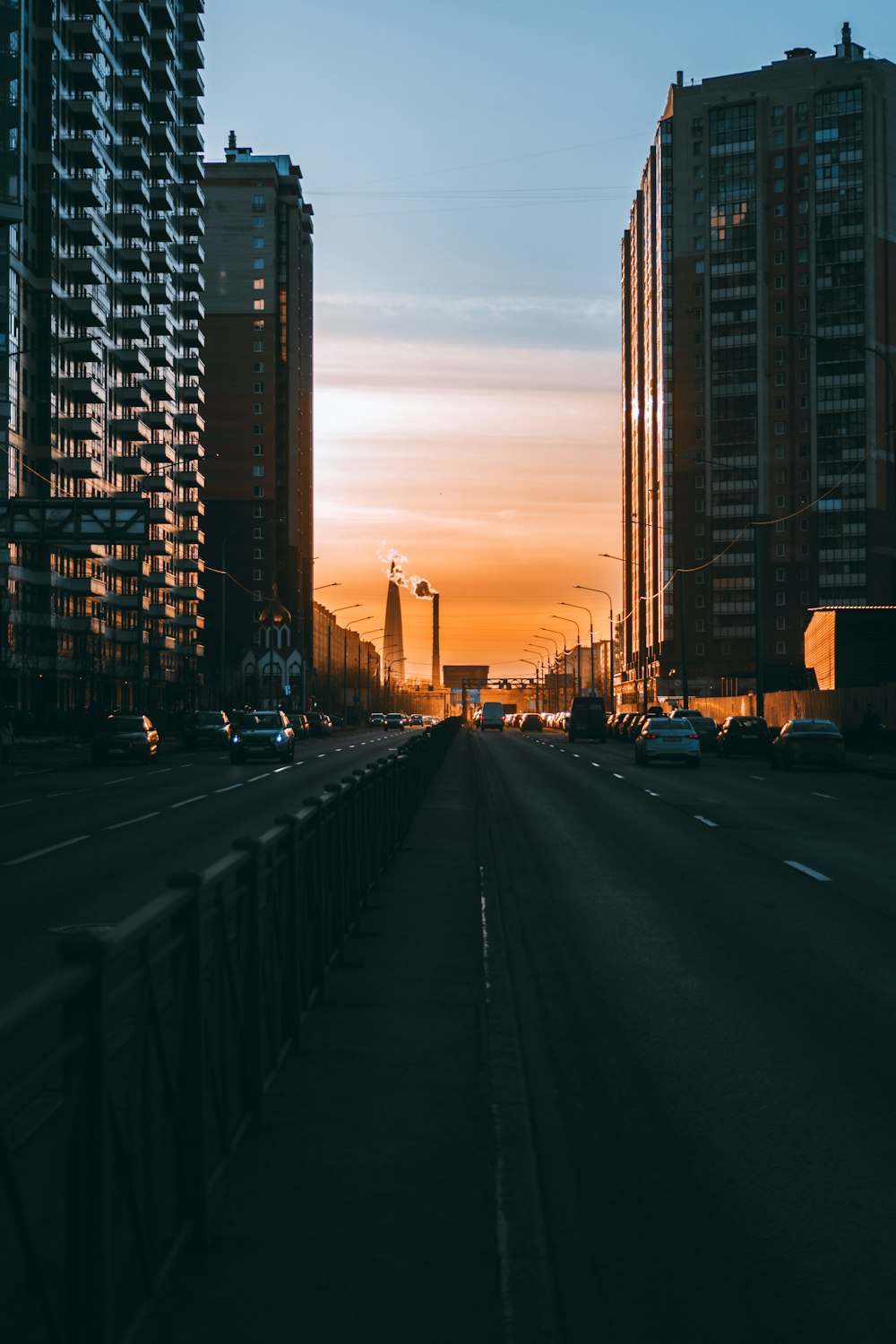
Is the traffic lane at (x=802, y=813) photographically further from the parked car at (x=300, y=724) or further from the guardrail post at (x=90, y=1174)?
the parked car at (x=300, y=724)

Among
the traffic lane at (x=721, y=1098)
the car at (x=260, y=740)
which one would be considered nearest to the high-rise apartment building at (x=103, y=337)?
the car at (x=260, y=740)

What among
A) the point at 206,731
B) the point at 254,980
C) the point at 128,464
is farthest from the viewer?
the point at 128,464

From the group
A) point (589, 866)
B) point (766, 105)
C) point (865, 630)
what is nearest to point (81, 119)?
point (865, 630)

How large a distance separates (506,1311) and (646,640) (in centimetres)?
14543

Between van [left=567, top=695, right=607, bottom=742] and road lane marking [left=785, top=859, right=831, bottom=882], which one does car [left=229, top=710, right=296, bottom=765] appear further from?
van [left=567, top=695, right=607, bottom=742]

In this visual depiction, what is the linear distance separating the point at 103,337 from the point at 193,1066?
99563 mm

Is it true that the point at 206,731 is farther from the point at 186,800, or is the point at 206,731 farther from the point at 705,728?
the point at 186,800

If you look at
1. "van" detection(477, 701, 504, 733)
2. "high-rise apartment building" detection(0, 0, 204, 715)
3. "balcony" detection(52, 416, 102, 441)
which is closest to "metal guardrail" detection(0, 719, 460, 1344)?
"high-rise apartment building" detection(0, 0, 204, 715)

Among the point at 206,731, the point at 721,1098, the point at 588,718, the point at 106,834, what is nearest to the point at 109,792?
the point at 106,834

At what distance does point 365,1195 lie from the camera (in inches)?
201

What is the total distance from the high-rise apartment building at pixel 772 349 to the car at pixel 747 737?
78800 mm

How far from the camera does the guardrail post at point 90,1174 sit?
11.0 feet

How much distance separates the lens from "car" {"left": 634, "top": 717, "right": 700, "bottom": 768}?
44156 millimetres

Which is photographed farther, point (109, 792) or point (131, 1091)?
point (109, 792)
